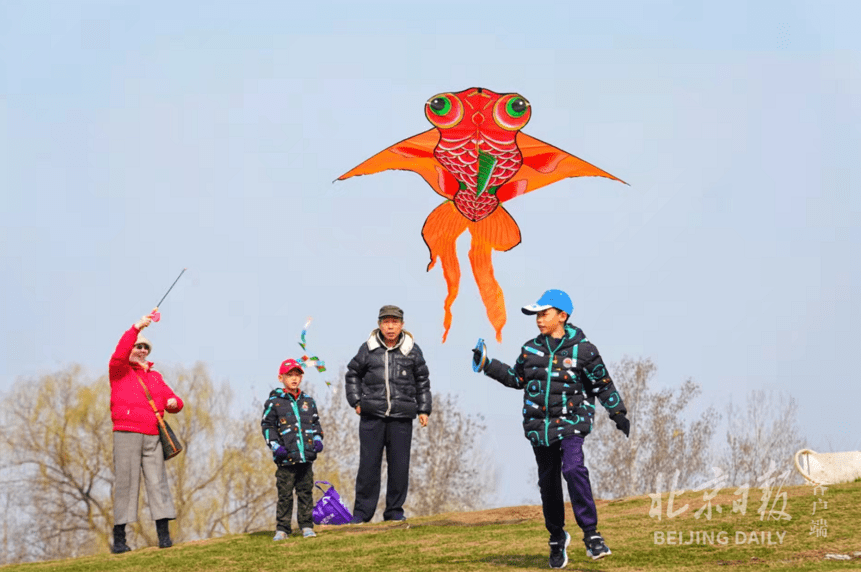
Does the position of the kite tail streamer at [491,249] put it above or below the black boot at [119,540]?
above

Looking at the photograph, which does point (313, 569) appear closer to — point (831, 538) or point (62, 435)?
point (831, 538)

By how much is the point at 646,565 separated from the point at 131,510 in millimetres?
5280

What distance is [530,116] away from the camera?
11164mm

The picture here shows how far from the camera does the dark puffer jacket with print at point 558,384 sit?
6883 mm

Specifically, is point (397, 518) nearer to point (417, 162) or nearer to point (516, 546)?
point (516, 546)

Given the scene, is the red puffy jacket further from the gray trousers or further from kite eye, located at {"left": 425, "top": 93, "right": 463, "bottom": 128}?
kite eye, located at {"left": 425, "top": 93, "right": 463, "bottom": 128}

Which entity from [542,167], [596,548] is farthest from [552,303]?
[542,167]

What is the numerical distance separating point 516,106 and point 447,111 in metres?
0.75

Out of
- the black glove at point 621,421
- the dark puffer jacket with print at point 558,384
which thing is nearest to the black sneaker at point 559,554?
the dark puffer jacket with print at point 558,384

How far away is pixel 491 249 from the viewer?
11242 mm

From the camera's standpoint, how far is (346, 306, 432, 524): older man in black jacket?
10.1 m

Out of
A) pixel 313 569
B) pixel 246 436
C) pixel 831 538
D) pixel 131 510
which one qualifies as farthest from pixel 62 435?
pixel 831 538

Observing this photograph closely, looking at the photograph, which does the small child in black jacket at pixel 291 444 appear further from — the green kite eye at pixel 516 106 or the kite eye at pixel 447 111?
the green kite eye at pixel 516 106

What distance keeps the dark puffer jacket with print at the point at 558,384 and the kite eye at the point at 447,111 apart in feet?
14.9
